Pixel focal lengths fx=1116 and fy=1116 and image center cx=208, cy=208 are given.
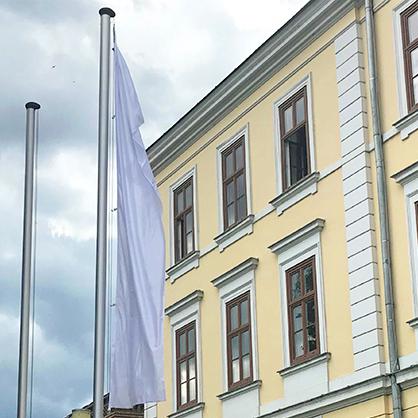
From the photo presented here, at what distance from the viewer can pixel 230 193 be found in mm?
25188

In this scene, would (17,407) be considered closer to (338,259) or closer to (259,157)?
Result: (338,259)

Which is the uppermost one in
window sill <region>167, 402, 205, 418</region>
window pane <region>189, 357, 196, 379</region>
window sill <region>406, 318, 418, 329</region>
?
window pane <region>189, 357, 196, 379</region>

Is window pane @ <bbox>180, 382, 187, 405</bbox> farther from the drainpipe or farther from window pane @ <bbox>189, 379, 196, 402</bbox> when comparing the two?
the drainpipe

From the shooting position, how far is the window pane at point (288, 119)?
75.3 feet

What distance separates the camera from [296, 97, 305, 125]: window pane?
22.5 metres

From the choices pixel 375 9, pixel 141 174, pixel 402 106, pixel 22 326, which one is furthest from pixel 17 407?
pixel 375 9

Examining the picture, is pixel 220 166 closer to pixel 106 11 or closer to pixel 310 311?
pixel 310 311

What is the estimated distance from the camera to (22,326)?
1516 centimetres

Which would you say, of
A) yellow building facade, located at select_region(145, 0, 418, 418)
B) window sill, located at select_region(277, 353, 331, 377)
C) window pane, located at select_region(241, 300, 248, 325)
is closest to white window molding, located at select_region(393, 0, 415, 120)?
yellow building facade, located at select_region(145, 0, 418, 418)

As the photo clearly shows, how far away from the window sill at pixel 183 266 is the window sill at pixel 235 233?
113cm

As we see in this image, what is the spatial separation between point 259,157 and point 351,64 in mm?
3702

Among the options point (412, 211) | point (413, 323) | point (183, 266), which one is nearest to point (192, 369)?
point (183, 266)

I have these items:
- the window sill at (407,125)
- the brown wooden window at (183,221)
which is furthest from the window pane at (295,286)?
the brown wooden window at (183,221)

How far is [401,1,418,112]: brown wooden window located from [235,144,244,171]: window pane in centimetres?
607
